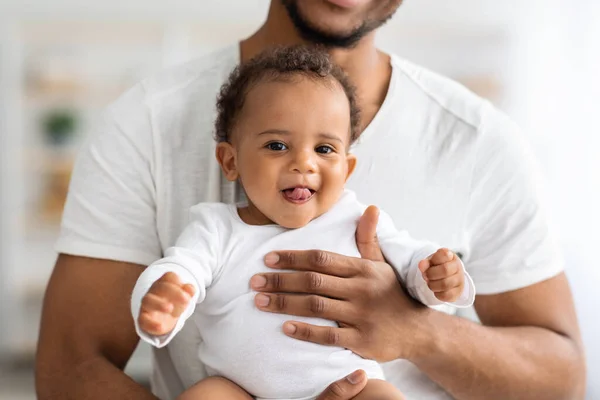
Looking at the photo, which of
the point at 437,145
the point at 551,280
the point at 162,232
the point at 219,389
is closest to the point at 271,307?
the point at 219,389

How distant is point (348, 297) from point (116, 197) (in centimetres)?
47

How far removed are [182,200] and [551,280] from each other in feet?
2.32

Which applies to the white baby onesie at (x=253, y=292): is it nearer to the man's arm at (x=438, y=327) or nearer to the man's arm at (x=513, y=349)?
the man's arm at (x=438, y=327)

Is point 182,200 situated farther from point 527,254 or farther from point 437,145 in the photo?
point 527,254

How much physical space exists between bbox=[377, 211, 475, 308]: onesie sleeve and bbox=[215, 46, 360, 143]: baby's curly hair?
0.17 m

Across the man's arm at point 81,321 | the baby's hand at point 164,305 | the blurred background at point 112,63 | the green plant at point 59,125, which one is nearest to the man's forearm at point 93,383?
the man's arm at point 81,321

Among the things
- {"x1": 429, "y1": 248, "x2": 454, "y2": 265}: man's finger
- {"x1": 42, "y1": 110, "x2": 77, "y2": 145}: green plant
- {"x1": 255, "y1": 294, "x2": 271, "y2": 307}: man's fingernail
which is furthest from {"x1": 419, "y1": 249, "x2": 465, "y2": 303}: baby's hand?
{"x1": 42, "y1": 110, "x2": 77, "y2": 145}: green plant

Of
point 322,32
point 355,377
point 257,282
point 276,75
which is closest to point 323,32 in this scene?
point 322,32

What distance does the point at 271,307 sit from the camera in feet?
3.69

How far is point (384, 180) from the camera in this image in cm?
144

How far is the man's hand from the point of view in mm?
1136

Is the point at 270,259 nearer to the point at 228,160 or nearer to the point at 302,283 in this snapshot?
the point at 302,283

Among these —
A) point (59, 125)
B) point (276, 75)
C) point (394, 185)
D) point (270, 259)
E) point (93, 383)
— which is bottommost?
point (93, 383)

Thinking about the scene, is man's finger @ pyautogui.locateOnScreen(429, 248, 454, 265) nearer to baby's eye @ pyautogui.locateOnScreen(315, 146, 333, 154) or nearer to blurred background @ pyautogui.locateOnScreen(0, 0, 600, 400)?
baby's eye @ pyautogui.locateOnScreen(315, 146, 333, 154)
